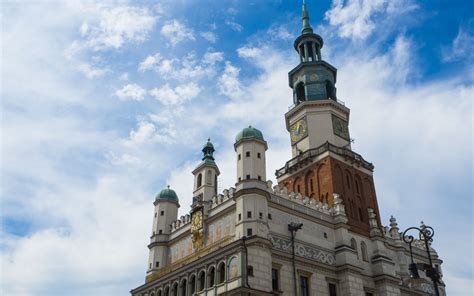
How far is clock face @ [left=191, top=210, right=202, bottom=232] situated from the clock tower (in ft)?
46.4

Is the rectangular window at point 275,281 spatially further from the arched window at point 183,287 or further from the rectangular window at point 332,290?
the arched window at point 183,287

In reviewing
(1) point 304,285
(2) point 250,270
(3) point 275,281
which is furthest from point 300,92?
(2) point 250,270

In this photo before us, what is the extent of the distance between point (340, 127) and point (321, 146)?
6952mm

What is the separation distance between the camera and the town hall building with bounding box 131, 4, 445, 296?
43.6 m

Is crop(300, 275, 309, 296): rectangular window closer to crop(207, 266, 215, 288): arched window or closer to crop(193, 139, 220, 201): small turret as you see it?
crop(207, 266, 215, 288): arched window

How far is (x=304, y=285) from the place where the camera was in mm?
45281

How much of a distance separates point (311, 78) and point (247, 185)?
26.0 meters

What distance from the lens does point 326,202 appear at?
180 feet

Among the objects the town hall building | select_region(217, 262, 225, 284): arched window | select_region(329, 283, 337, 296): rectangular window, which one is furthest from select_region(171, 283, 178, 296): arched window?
select_region(329, 283, 337, 296): rectangular window

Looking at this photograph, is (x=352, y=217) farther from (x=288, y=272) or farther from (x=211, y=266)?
(x=211, y=266)

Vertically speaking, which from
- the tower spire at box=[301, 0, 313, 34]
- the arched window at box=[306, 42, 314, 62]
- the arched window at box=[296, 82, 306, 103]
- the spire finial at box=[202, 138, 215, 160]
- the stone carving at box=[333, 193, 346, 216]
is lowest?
the stone carving at box=[333, 193, 346, 216]

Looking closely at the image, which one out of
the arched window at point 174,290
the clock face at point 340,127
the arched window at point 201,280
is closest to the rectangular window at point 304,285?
the arched window at point 201,280

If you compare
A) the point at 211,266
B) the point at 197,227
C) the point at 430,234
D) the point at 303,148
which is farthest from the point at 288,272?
the point at 303,148

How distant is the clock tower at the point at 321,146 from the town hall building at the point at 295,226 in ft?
0.47
